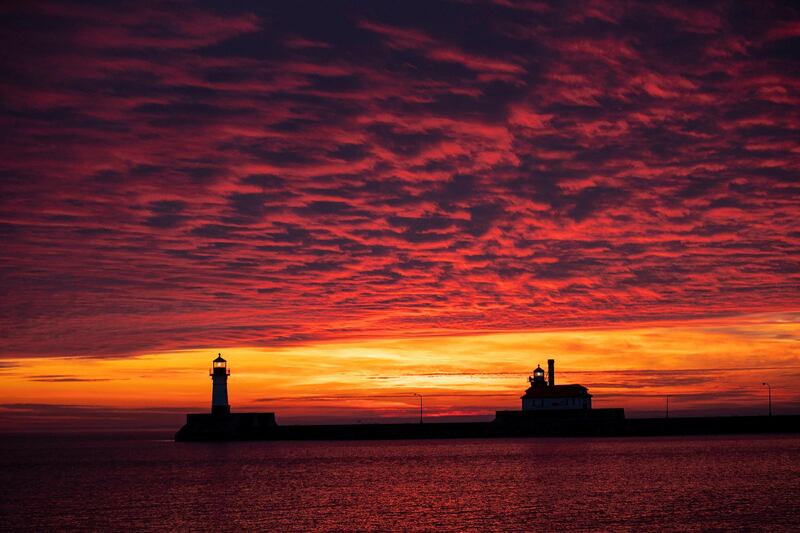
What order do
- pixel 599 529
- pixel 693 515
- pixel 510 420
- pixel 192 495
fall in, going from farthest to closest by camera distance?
pixel 510 420, pixel 192 495, pixel 693 515, pixel 599 529

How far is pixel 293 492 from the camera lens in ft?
221

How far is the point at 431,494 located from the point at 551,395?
208 ft

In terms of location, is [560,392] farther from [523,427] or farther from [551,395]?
[523,427]

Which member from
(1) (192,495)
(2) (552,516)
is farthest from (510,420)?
(2) (552,516)

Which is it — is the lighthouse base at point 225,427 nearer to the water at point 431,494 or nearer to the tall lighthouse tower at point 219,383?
the tall lighthouse tower at point 219,383

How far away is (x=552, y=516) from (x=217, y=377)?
258 feet

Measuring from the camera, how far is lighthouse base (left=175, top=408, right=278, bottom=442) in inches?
5359

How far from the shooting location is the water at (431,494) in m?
48.8

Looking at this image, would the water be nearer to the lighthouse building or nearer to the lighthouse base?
the lighthouse building

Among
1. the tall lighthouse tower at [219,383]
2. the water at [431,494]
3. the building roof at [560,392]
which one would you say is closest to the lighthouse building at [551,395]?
the building roof at [560,392]

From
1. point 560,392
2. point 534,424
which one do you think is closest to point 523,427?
point 534,424

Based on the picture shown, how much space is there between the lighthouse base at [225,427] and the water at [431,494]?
96.4ft

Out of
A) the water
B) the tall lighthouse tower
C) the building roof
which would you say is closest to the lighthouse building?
the building roof

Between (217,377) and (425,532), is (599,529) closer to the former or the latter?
(425,532)
